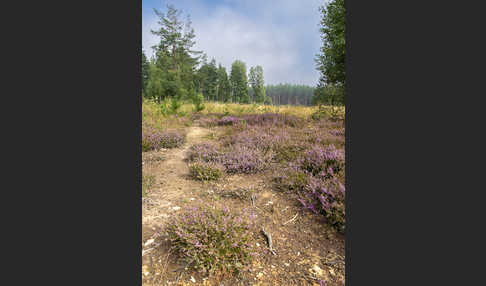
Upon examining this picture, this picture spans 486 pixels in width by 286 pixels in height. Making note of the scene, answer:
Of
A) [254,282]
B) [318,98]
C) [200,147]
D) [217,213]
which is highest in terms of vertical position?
[318,98]

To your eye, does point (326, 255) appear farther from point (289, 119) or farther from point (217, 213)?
point (289, 119)

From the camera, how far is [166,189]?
3.45m

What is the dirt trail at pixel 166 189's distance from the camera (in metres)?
2.54

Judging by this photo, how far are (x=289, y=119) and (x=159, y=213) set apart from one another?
276 inches

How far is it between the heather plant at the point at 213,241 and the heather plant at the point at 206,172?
5.08ft

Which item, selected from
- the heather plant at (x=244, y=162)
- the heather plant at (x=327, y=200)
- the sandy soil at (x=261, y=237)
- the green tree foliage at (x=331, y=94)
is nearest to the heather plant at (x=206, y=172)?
the sandy soil at (x=261, y=237)

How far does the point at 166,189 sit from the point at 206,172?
2.41ft

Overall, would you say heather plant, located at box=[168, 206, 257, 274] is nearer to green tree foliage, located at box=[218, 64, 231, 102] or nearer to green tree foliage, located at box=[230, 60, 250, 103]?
green tree foliage, located at box=[218, 64, 231, 102]

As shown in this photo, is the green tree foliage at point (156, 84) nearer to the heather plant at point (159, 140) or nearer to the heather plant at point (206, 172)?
the heather plant at point (159, 140)

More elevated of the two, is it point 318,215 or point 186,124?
point 186,124

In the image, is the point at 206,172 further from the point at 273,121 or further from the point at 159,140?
the point at 273,121

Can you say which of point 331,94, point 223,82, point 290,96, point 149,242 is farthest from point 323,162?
point 223,82

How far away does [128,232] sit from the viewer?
0.63 meters
